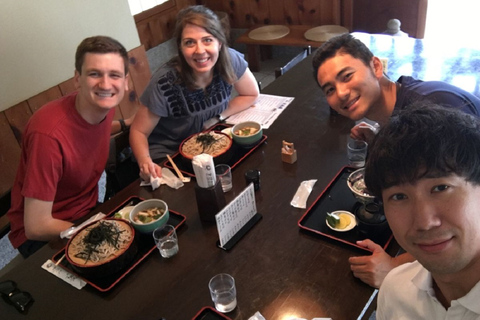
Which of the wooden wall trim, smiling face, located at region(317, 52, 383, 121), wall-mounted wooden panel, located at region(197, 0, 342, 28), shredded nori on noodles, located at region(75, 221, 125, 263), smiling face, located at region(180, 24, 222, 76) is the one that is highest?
smiling face, located at region(180, 24, 222, 76)

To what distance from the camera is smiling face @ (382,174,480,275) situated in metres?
0.71

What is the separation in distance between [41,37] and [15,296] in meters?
1.92

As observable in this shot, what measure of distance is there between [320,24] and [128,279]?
3.63 metres

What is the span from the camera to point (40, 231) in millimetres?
1491

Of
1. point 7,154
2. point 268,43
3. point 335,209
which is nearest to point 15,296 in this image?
point 335,209

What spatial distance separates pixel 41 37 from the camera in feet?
8.39

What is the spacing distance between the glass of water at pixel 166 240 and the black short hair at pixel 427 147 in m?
0.73

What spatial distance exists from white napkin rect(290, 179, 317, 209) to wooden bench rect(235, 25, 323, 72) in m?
2.51

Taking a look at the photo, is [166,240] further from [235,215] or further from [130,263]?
[235,215]

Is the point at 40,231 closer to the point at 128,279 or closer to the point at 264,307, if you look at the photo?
the point at 128,279

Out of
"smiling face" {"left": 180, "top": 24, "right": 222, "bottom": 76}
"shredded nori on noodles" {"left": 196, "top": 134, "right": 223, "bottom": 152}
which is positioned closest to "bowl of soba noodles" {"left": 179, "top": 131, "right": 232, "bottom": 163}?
"shredded nori on noodles" {"left": 196, "top": 134, "right": 223, "bottom": 152}

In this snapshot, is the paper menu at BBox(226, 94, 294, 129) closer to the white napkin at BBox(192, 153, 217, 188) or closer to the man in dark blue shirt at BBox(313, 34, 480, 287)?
the man in dark blue shirt at BBox(313, 34, 480, 287)

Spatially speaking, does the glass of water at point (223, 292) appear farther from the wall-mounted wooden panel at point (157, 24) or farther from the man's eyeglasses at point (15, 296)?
the wall-mounted wooden panel at point (157, 24)

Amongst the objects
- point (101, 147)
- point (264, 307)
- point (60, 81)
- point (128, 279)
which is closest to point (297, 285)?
point (264, 307)
